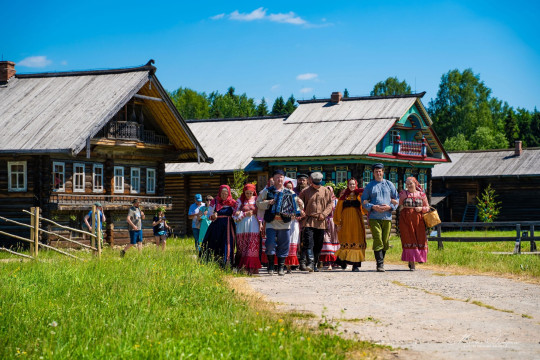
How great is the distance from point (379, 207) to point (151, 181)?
51.5 ft

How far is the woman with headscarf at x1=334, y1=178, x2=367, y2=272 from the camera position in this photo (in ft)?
47.0

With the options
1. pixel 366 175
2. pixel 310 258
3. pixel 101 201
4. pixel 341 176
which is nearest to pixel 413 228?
pixel 310 258

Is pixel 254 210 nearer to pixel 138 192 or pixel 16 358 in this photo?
pixel 16 358

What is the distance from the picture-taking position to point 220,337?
6.66 m

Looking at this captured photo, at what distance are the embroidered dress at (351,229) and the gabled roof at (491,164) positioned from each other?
2921 cm

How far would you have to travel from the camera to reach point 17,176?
23.8 m

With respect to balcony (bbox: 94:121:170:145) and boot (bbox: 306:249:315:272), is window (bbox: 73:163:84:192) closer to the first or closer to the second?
balcony (bbox: 94:121:170:145)

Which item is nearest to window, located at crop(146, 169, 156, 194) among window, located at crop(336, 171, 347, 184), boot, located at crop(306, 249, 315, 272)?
window, located at crop(336, 171, 347, 184)

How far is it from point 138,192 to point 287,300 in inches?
724

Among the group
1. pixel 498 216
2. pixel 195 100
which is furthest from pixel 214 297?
pixel 195 100

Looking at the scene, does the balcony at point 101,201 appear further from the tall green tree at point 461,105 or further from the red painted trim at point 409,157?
the tall green tree at point 461,105

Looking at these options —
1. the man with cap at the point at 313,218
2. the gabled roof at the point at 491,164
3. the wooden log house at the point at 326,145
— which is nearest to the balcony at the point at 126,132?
the wooden log house at the point at 326,145

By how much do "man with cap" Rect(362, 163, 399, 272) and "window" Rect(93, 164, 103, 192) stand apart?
44.1 ft

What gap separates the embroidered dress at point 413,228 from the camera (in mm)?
14273
